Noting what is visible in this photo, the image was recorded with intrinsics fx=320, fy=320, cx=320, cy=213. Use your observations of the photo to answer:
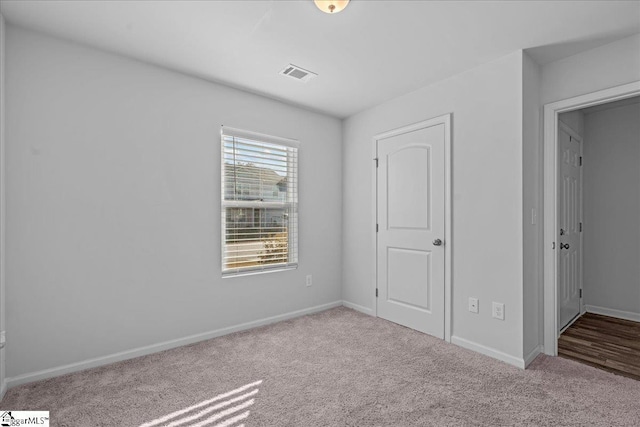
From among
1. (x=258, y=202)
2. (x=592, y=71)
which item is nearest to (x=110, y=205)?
(x=258, y=202)

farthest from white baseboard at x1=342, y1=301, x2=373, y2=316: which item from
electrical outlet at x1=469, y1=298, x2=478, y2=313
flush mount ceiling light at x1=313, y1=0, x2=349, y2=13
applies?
flush mount ceiling light at x1=313, y1=0, x2=349, y2=13

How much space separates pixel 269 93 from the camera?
334cm

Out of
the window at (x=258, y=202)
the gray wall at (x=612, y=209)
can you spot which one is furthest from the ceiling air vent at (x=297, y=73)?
the gray wall at (x=612, y=209)

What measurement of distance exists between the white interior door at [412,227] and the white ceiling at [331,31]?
0.71 meters

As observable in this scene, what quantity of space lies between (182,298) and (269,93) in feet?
7.18

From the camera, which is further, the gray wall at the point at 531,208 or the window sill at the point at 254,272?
the window sill at the point at 254,272

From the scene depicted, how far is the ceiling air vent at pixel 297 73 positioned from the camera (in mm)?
2783

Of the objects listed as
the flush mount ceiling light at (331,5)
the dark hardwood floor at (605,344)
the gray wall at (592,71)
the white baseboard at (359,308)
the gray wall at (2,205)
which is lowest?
the dark hardwood floor at (605,344)

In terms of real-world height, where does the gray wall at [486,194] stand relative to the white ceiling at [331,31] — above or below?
below

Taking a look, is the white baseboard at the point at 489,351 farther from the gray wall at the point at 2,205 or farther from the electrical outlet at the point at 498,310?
the gray wall at the point at 2,205

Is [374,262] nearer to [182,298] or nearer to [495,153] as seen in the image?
[495,153]

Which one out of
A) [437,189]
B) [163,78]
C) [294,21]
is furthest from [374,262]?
[163,78]

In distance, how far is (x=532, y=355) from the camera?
102 inches

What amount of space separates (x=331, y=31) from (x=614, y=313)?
4357mm
